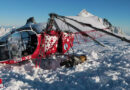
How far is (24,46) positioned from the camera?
970 cm

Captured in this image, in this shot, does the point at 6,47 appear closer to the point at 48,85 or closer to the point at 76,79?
the point at 48,85

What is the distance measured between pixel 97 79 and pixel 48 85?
179cm

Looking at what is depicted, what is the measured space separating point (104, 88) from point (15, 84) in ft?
10.3

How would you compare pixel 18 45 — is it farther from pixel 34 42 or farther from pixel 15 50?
pixel 34 42

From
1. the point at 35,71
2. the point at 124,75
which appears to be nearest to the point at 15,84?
the point at 35,71

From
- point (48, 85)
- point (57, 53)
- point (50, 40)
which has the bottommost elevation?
point (48, 85)

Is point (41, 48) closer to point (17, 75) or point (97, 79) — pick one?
point (17, 75)

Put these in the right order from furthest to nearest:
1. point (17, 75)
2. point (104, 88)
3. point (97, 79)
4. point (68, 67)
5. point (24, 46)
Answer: point (24, 46), point (68, 67), point (17, 75), point (97, 79), point (104, 88)

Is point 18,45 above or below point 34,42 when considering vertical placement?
below

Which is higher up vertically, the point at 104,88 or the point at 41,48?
the point at 41,48

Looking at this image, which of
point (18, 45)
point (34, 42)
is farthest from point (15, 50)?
point (34, 42)

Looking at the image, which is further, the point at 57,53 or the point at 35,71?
the point at 57,53

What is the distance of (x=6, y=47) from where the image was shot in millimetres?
8383

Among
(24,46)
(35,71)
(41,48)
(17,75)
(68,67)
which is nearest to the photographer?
(17,75)
